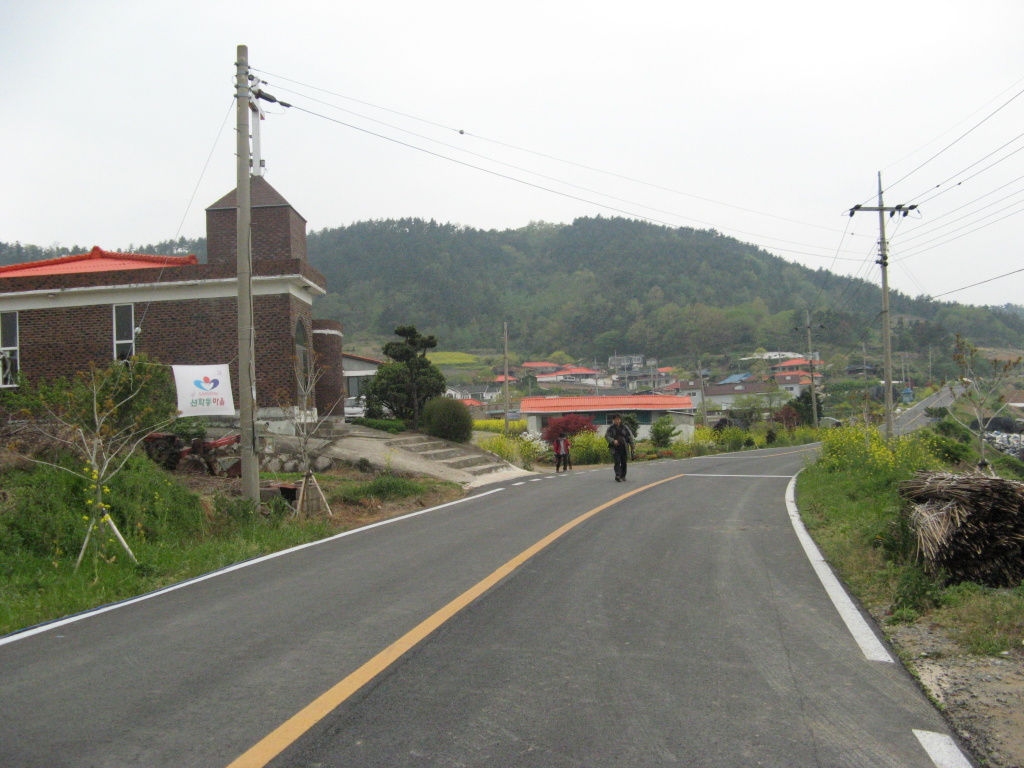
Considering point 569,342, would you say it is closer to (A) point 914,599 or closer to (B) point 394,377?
(B) point 394,377

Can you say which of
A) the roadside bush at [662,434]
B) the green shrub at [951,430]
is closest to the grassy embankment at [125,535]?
the roadside bush at [662,434]

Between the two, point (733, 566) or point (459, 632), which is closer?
point (459, 632)

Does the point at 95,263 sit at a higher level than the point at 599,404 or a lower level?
higher

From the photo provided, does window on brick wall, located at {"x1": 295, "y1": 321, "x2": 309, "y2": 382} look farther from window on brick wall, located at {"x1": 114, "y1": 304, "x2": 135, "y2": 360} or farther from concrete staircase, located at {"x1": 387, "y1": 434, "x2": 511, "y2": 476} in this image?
window on brick wall, located at {"x1": 114, "y1": 304, "x2": 135, "y2": 360}

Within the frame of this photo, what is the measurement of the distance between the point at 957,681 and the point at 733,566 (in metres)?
3.30

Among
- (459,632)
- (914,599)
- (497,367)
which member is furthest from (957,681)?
(497,367)

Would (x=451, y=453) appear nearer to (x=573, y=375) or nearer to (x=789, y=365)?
(x=573, y=375)

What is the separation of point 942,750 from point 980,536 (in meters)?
3.55

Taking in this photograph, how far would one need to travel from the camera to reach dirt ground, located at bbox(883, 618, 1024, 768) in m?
3.67

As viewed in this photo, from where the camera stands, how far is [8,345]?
21.3m

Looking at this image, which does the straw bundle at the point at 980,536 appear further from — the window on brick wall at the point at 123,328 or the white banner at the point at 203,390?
the window on brick wall at the point at 123,328

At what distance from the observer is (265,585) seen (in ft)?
23.8

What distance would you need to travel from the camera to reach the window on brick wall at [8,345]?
69.6 ft

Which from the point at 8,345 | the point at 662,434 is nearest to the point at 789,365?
the point at 662,434
